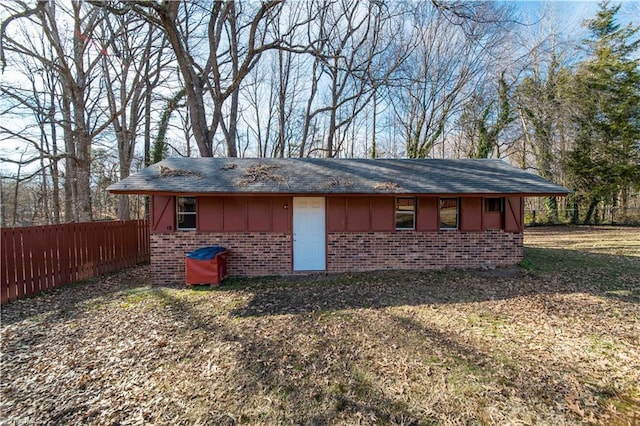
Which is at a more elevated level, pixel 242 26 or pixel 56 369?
pixel 242 26

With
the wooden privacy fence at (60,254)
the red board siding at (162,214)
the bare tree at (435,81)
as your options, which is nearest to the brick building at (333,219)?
the red board siding at (162,214)

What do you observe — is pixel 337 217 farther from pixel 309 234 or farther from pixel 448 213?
pixel 448 213

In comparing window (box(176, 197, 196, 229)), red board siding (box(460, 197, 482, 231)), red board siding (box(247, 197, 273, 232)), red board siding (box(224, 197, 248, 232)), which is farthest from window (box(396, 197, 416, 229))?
window (box(176, 197, 196, 229))

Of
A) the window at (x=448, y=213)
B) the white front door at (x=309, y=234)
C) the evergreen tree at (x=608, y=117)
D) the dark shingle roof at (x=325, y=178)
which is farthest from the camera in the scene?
the evergreen tree at (x=608, y=117)

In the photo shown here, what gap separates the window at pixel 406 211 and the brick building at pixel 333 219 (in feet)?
0.10

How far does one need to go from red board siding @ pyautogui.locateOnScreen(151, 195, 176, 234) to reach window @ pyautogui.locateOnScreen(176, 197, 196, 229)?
0.56 feet

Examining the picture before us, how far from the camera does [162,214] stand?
7.97m

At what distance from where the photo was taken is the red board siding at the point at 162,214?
7.94 metres

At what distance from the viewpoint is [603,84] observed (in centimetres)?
1925

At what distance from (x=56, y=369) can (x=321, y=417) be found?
352 cm

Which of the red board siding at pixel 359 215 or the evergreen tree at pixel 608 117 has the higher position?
the evergreen tree at pixel 608 117

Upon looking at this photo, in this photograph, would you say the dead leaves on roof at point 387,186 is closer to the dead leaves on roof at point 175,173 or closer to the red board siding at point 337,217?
the red board siding at point 337,217

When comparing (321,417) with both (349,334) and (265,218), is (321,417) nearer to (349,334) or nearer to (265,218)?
(349,334)

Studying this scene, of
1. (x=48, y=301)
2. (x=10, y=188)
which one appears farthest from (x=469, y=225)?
(x=10, y=188)
